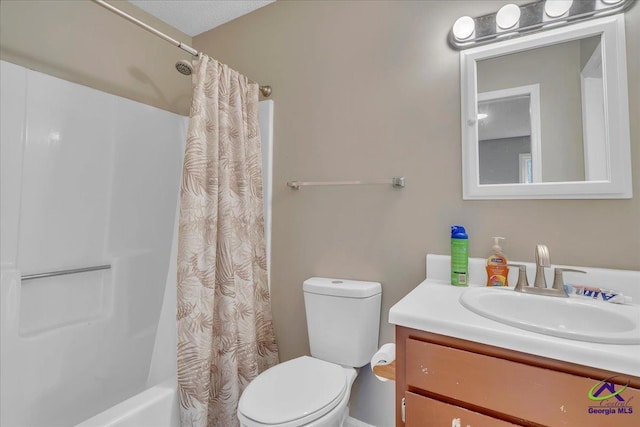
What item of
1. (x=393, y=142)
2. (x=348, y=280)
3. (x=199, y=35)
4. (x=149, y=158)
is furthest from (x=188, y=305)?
(x=199, y=35)

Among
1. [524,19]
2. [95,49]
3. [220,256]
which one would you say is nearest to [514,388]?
[220,256]

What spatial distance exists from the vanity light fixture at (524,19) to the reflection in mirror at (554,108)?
79 millimetres

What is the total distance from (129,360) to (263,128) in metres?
1.50

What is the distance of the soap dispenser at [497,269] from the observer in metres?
1.13

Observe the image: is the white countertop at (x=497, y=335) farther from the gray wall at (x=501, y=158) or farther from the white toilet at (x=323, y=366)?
the gray wall at (x=501, y=158)

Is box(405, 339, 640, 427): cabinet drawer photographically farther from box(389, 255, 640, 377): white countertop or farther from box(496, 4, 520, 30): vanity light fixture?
box(496, 4, 520, 30): vanity light fixture

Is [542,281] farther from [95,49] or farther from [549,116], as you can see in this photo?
[95,49]

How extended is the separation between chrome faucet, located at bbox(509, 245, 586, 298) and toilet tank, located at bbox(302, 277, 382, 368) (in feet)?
1.91

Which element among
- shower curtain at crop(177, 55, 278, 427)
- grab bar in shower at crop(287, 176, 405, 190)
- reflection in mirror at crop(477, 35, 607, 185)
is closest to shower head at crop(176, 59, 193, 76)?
shower curtain at crop(177, 55, 278, 427)

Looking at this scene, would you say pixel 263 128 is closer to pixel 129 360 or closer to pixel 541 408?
pixel 129 360

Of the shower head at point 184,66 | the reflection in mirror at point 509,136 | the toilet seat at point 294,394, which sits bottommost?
the toilet seat at point 294,394

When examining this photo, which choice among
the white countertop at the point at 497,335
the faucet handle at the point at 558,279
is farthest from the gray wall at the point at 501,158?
the white countertop at the point at 497,335

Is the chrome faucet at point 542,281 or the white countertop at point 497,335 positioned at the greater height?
the chrome faucet at point 542,281
